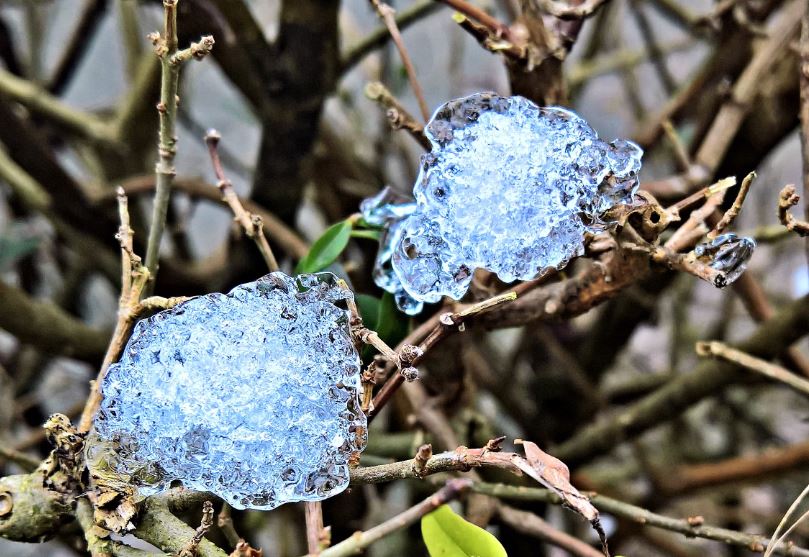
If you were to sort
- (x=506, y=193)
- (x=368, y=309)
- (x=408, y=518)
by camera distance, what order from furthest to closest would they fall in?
(x=368, y=309) → (x=506, y=193) → (x=408, y=518)

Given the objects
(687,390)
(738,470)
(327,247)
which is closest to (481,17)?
(327,247)

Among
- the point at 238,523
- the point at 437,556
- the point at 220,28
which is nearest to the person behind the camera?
the point at 437,556

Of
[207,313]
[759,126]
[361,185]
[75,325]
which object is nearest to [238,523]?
[75,325]

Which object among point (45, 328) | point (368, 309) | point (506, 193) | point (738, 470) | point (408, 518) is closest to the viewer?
point (408, 518)

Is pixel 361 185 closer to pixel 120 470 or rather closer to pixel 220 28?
pixel 220 28

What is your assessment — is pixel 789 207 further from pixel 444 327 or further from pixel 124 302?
pixel 124 302

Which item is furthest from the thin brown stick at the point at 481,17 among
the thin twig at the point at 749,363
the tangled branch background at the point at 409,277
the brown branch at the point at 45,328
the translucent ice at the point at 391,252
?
the brown branch at the point at 45,328

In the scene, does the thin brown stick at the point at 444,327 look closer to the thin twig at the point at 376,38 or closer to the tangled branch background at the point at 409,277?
the tangled branch background at the point at 409,277

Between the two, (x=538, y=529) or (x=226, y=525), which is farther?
(x=538, y=529)
